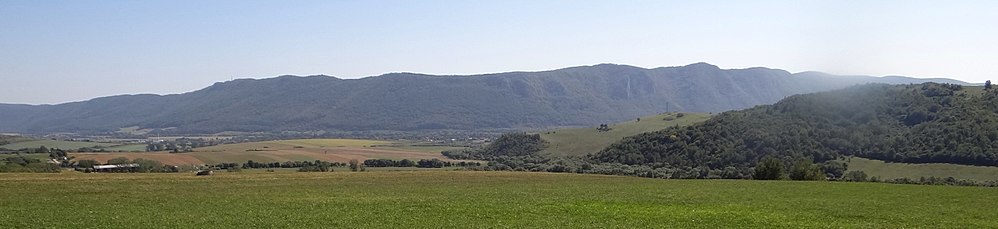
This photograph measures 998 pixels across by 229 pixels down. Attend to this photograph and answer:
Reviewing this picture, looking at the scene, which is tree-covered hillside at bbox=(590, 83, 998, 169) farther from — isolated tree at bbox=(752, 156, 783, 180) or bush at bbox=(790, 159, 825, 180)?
isolated tree at bbox=(752, 156, 783, 180)

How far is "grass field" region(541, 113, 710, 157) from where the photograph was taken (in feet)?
529

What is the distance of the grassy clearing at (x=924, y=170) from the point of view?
94.3 metres

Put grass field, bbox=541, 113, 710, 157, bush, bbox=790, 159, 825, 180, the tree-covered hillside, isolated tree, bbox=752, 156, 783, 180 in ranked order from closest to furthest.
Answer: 1. isolated tree, bbox=752, 156, 783, 180
2. bush, bbox=790, 159, 825, 180
3. the tree-covered hillside
4. grass field, bbox=541, 113, 710, 157

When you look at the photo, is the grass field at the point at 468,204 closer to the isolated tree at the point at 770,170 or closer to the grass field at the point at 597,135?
the isolated tree at the point at 770,170

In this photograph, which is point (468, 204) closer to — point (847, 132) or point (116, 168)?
point (116, 168)

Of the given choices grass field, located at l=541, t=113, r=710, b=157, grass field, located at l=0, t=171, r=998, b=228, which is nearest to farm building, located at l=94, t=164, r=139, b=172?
grass field, located at l=0, t=171, r=998, b=228

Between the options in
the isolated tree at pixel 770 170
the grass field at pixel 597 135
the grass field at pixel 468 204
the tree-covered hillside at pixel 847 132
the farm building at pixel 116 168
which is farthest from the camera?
the grass field at pixel 597 135

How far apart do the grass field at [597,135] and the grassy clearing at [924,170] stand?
56.1 metres

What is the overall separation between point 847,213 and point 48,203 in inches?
1535

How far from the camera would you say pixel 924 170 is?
101 metres

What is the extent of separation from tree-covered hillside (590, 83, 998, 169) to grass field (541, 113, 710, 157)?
1373 centimetres

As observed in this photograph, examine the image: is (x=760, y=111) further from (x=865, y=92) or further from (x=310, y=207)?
(x=310, y=207)

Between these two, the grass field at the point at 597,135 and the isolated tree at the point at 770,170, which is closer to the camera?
the isolated tree at the point at 770,170

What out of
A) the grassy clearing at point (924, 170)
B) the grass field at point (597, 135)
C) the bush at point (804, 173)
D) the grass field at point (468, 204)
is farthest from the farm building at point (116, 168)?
the grassy clearing at point (924, 170)
